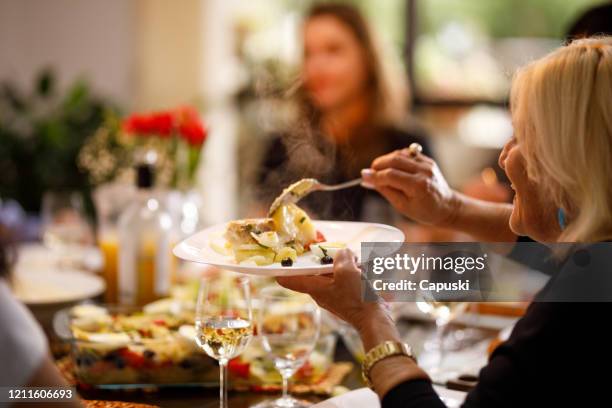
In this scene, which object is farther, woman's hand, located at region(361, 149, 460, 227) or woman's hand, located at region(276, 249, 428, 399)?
woman's hand, located at region(361, 149, 460, 227)

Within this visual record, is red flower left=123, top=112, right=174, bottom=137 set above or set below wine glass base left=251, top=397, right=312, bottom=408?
above

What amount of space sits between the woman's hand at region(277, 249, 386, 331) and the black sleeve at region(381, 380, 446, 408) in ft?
0.38

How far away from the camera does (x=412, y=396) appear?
→ 41.2 inches

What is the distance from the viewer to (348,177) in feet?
8.14

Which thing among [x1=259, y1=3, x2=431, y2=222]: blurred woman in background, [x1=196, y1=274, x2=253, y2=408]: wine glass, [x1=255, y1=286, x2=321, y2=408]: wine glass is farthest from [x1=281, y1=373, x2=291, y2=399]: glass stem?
[x1=259, y1=3, x2=431, y2=222]: blurred woman in background

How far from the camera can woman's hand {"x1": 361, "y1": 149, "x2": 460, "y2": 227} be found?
1.53 m

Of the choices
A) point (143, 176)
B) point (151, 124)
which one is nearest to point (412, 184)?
point (143, 176)

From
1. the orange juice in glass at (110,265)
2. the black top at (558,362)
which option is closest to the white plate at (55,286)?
the orange juice in glass at (110,265)

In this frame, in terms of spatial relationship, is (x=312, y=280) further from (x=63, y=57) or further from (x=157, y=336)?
(x=63, y=57)

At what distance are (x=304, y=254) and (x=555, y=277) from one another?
41 centimetres

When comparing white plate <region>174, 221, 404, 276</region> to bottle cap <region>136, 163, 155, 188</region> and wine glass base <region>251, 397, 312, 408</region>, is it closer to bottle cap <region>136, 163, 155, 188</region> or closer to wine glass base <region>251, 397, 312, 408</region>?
wine glass base <region>251, 397, 312, 408</region>

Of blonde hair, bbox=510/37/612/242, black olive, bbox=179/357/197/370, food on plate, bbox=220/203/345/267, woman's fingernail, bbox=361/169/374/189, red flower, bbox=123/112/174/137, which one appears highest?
blonde hair, bbox=510/37/612/242

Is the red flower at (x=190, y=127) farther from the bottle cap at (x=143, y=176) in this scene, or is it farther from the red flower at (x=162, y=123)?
the bottle cap at (x=143, y=176)

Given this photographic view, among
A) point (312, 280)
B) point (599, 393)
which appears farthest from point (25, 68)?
point (599, 393)
